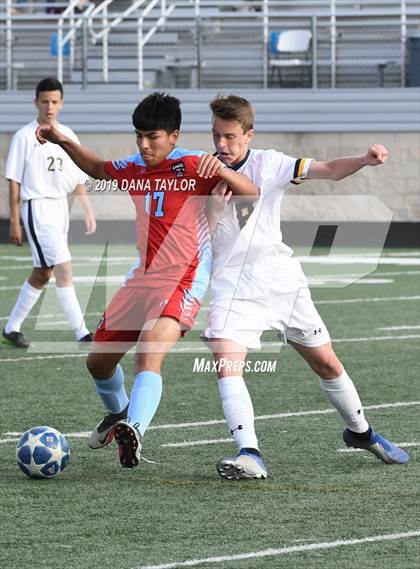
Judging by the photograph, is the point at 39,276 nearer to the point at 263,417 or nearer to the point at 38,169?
the point at 38,169

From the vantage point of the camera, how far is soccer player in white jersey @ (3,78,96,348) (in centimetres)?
1137

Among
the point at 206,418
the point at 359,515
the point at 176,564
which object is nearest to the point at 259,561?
the point at 176,564

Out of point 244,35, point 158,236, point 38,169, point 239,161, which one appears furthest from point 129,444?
point 244,35

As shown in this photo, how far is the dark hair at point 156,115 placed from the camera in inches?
256

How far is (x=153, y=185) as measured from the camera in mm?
6695

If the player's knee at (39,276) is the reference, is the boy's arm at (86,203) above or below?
above

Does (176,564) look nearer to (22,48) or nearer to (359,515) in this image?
(359,515)

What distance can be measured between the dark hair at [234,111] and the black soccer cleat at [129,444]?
1628 mm

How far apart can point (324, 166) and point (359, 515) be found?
5.61 ft

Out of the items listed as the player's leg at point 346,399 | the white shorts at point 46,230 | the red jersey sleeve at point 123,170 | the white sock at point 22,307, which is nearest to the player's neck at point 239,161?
the red jersey sleeve at point 123,170

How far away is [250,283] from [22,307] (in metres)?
5.16

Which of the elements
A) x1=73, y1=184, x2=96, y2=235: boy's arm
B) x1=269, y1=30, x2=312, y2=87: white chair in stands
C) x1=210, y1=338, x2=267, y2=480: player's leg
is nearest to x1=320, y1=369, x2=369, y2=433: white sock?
x1=210, y1=338, x2=267, y2=480: player's leg

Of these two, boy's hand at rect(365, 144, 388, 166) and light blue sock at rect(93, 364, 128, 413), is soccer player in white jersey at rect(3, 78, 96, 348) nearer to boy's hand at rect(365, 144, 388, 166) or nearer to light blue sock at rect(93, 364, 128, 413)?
light blue sock at rect(93, 364, 128, 413)

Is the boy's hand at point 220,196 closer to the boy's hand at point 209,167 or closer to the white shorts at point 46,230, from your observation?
the boy's hand at point 209,167
